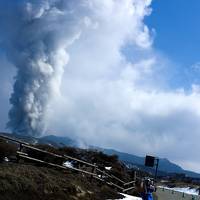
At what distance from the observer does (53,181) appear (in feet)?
62.0

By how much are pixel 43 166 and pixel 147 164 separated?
33.3ft

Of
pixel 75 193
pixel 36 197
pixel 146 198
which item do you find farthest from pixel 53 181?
pixel 146 198

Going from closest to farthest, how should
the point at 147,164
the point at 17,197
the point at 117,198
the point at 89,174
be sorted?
the point at 17,197 → the point at 117,198 → the point at 89,174 → the point at 147,164

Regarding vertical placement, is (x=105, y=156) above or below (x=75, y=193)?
above

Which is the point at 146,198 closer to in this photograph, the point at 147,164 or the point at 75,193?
the point at 75,193

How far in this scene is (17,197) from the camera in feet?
50.1

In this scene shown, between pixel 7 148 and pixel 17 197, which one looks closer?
pixel 17 197

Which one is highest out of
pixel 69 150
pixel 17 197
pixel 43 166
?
pixel 69 150

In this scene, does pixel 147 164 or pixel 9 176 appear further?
pixel 147 164

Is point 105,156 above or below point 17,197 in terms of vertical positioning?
above

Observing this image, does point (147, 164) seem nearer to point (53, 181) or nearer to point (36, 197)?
point (53, 181)

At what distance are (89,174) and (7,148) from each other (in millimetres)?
6049

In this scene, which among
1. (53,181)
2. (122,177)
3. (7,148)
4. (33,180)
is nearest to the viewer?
(33,180)

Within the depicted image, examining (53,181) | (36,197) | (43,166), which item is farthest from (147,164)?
(36,197)
